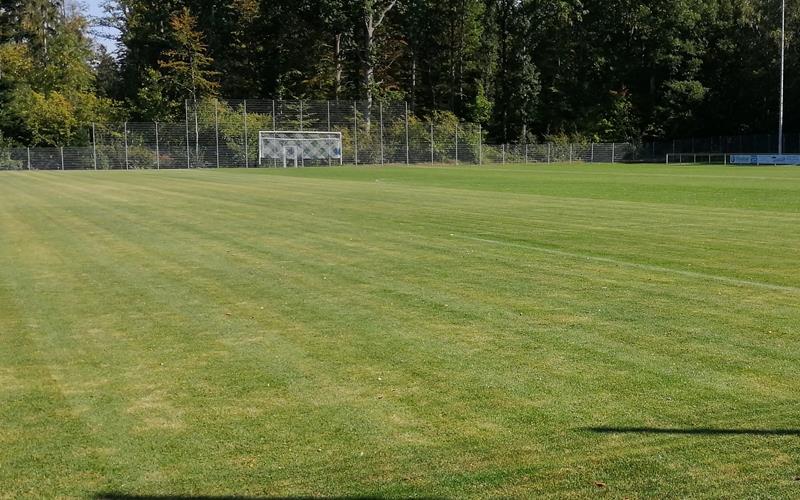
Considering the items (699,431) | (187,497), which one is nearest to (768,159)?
(699,431)

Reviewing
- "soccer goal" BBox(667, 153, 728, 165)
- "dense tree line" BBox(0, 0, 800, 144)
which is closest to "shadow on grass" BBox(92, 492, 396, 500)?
"dense tree line" BBox(0, 0, 800, 144)

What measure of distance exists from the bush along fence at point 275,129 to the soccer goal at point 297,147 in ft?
2.70

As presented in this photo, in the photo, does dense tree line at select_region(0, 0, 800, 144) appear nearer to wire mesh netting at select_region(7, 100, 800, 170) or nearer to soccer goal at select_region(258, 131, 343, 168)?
wire mesh netting at select_region(7, 100, 800, 170)

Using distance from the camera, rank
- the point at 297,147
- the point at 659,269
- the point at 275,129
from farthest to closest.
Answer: the point at 275,129 < the point at 297,147 < the point at 659,269

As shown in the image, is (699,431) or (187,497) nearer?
(187,497)

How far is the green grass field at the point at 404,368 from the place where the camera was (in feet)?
14.2

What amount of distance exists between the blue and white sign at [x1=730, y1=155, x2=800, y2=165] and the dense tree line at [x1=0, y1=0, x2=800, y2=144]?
705 inches

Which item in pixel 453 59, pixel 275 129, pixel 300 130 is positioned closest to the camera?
pixel 300 130

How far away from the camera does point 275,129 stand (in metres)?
66.6

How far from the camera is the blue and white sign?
60.0 metres

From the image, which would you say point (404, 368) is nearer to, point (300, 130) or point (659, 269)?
point (659, 269)

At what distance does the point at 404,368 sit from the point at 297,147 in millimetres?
59352

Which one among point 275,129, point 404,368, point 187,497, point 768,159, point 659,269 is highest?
point 275,129

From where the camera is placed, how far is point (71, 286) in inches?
390
